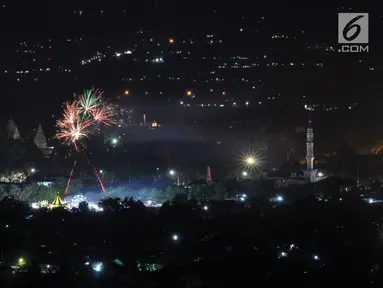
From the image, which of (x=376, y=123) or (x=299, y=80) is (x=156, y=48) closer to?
(x=299, y=80)

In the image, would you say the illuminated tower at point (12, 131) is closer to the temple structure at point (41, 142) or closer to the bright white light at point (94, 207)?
the temple structure at point (41, 142)

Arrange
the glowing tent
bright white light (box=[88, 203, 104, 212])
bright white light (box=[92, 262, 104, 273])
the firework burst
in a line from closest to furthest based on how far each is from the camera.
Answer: bright white light (box=[92, 262, 104, 273]) < bright white light (box=[88, 203, 104, 212]) < the glowing tent < the firework burst

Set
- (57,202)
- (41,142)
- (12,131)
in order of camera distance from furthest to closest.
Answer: (12,131) → (41,142) → (57,202)

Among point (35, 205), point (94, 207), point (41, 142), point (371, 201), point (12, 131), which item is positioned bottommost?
point (94, 207)

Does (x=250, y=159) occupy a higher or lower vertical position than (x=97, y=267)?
higher

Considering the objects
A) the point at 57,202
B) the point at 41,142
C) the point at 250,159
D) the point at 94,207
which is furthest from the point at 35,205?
the point at 41,142

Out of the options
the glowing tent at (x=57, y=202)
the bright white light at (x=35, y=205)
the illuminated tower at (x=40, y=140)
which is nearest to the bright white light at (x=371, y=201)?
the glowing tent at (x=57, y=202)

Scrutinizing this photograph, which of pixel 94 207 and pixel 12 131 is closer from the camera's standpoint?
pixel 94 207

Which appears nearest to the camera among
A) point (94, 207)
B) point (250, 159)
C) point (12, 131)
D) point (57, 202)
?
point (94, 207)

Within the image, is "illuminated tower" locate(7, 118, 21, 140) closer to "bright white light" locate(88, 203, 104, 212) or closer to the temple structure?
the temple structure

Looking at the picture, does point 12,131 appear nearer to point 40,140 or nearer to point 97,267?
point 40,140

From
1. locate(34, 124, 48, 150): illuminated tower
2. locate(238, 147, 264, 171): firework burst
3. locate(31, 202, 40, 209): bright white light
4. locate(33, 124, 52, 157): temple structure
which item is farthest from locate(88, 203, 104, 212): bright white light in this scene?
locate(34, 124, 48, 150): illuminated tower
